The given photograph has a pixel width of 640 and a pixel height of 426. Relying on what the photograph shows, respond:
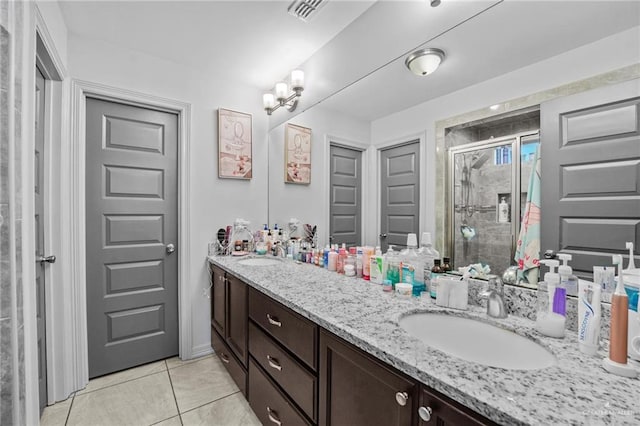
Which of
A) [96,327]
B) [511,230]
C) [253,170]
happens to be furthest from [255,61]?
[96,327]

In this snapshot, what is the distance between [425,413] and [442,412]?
1.8 inches

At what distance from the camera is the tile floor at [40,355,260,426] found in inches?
62.7

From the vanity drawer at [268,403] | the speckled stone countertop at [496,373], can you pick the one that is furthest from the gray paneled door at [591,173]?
the vanity drawer at [268,403]

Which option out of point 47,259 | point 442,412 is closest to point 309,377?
point 442,412

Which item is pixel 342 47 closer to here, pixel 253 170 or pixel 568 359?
pixel 253 170

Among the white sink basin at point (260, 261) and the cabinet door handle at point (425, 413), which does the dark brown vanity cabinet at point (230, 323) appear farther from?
the cabinet door handle at point (425, 413)

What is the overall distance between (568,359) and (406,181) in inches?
35.6

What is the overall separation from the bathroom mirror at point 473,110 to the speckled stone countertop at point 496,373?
364 millimetres

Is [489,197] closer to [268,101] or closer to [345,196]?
[345,196]

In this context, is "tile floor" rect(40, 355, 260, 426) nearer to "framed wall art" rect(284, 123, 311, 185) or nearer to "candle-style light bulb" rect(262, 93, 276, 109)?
"framed wall art" rect(284, 123, 311, 185)

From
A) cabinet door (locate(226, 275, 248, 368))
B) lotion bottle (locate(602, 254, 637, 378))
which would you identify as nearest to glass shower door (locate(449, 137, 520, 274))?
lotion bottle (locate(602, 254, 637, 378))

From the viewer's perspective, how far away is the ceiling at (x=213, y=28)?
1.62 meters

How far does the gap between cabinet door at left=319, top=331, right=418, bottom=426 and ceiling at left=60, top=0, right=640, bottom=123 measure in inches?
45.6

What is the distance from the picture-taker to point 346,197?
5.84 ft
